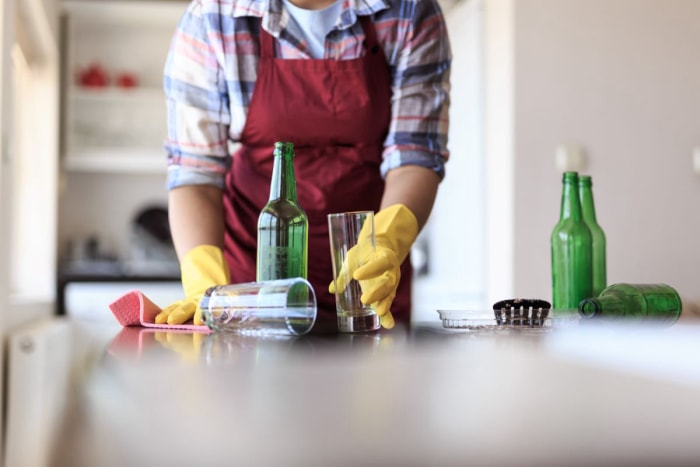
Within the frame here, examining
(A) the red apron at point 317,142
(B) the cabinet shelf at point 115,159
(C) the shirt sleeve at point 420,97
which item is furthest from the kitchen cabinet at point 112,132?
(C) the shirt sleeve at point 420,97

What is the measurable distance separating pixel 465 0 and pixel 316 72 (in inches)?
81.9

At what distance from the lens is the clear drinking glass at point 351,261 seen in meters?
0.91

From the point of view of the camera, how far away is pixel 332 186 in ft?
4.77

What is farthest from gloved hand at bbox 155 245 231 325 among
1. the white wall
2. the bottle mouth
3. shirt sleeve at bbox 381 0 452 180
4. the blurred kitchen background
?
the white wall

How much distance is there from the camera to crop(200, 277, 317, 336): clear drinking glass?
0.78m

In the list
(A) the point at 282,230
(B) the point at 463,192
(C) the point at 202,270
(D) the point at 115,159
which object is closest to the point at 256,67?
(C) the point at 202,270

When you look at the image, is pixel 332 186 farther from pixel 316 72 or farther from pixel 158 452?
pixel 158 452

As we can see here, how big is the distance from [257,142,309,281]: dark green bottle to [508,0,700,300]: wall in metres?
1.86

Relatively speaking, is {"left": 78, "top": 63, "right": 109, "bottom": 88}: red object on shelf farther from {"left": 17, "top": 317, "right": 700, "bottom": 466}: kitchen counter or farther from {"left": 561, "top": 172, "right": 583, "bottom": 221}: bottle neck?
{"left": 17, "top": 317, "right": 700, "bottom": 466}: kitchen counter

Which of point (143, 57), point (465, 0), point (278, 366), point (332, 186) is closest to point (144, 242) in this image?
point (143, 57)

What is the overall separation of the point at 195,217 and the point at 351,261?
514 mm

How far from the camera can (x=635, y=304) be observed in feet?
3.19

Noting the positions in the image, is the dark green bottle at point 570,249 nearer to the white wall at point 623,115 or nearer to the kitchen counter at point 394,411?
the kitchen counter at point 394,411

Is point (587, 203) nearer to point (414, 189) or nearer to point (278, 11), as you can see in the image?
point (414, 189)
